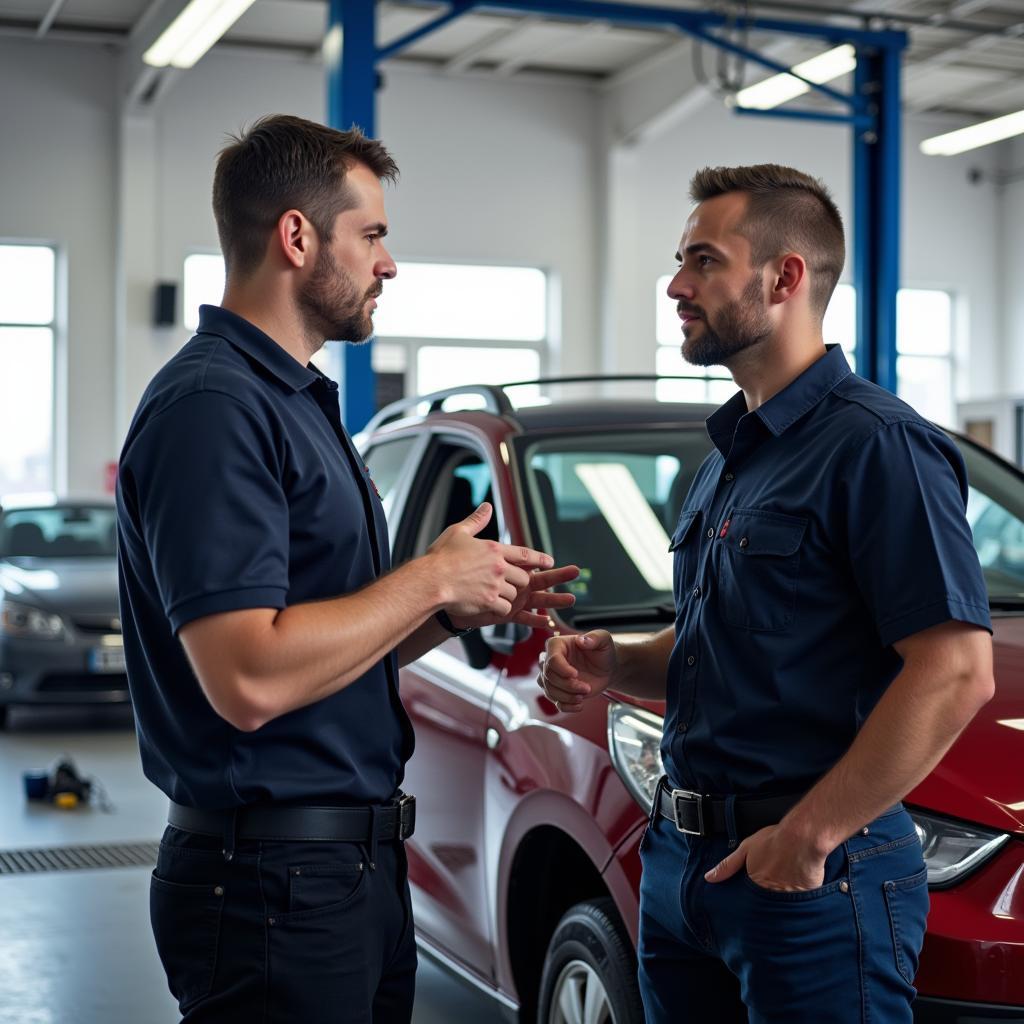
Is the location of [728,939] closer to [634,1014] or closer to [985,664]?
[985,664]

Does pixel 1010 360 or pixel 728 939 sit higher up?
pixel 1010 360

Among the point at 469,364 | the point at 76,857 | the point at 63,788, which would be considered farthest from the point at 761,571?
the point at 469,364

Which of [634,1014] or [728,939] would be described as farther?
[634,1014]

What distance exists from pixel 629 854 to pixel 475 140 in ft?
44.7

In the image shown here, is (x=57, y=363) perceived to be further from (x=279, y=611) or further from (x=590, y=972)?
(x=279, y=611)

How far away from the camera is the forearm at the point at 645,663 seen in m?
2.31

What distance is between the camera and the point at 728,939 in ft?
6.28

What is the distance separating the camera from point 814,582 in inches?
74.0

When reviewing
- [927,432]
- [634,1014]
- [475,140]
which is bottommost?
[634,1014]

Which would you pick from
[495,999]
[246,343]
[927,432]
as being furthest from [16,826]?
[927,432]

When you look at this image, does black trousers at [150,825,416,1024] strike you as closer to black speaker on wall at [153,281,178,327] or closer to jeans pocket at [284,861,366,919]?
jeans pocket at [284,861,366,919]

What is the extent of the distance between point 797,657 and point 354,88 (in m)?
6.69

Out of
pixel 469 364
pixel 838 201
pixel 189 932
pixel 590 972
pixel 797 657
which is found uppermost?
pixel 838 201

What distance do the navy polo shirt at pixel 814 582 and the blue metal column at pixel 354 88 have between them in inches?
229
